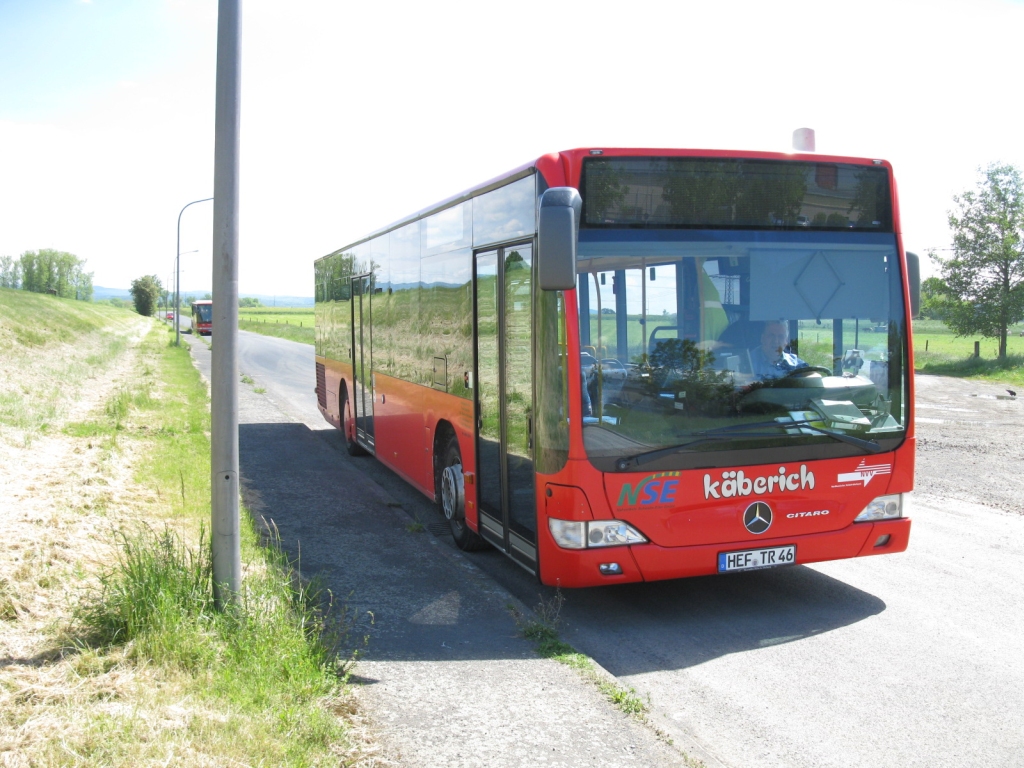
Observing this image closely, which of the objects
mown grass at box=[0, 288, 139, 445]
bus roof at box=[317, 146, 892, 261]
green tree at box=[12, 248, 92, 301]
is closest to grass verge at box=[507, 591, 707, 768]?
bus roof at box=[317, 146, 892, 261]

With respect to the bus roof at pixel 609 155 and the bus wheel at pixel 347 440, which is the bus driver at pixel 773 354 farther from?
the bus wheel at pixel 347 440

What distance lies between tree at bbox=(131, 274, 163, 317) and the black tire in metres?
128

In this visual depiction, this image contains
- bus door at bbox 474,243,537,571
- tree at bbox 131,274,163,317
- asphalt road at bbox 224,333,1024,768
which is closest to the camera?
asphalt road at bbox 224,333,1024,768

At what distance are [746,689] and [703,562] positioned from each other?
1.05m

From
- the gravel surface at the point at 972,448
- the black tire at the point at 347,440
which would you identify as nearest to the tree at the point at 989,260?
the gravel surface at the point at 972,448

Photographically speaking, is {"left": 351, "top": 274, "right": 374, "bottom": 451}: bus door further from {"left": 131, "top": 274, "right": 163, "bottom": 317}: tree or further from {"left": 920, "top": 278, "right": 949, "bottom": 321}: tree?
{"left": 131, "top": 274, "right": 163, "bottom": 317}: tree

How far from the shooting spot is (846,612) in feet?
20.7

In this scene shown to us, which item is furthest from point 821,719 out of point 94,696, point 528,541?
point 94,696

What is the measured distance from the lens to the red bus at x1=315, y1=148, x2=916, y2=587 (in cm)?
576

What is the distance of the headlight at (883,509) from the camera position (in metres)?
6.29

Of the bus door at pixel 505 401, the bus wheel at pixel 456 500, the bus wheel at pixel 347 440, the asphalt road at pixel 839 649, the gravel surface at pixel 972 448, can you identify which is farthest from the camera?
the bus wheel at pixel 347 440

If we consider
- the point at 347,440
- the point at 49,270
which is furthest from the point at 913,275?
the point at 49,270

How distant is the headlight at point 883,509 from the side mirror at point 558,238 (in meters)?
2.62

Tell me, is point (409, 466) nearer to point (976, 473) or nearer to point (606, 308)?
point (606, 308)
